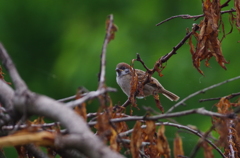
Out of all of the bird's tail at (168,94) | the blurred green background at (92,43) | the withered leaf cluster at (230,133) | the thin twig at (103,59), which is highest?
the blurred green background at (92,43)

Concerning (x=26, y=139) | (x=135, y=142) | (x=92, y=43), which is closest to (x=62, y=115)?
(x=26, y=139)

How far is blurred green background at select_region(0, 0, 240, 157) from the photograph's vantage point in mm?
6863

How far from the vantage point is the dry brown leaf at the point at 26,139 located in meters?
1.39

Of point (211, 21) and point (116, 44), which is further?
point (116, 44)

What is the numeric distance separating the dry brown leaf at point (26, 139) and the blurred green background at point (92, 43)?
5.18m

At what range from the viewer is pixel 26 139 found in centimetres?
139

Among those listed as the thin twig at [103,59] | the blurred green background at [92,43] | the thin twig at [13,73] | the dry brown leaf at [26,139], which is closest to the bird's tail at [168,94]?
the blurred green background at [92,43]

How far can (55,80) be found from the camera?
25.8 feet

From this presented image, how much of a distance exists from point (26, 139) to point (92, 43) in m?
6.13

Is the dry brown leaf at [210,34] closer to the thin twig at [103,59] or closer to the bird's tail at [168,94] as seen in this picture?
the thin twig at [103,59]

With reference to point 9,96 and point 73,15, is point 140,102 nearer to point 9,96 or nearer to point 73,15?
point 73,15

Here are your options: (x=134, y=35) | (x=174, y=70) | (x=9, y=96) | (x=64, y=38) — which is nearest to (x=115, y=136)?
(x=9, y=96)

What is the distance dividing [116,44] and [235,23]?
16.0 feet

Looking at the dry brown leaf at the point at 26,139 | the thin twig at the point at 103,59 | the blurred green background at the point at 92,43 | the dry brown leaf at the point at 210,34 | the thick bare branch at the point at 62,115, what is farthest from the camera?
the blurred green background at the point at 92,43
